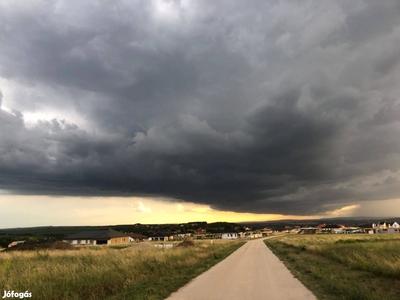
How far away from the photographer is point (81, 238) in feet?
270

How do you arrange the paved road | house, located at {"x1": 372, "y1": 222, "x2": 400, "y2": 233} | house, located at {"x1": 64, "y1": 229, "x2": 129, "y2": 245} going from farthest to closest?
house, located at {"x1": 372, "y1": 222, "x2": 400, "y2": 233} < house, located at {"x1": 64, "y1": 229, "x2": 129, "y2": 245} < the paved road

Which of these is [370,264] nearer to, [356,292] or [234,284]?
[356,292]

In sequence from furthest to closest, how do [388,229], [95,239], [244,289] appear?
[388,229] → [95,239] → [244,289]

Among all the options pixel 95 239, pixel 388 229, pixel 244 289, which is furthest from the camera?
pixel 388 229

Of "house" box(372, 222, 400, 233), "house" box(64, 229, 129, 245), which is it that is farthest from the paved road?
"house" box(372, 222, 400, 233)

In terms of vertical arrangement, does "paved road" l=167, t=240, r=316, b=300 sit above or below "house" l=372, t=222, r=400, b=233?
above

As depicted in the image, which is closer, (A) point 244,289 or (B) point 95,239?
(A) point 244,289

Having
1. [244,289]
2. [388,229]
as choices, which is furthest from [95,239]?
[388,229]

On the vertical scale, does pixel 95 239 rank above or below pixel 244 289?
below

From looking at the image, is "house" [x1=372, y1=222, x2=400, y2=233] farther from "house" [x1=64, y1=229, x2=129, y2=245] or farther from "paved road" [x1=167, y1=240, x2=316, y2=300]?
"paved road" [x1=167, y1=240, x2=316, y2=300]

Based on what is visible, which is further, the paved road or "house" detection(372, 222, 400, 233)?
"house" detection(372, 222, 400, 233)

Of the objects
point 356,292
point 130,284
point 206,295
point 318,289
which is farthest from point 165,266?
point 356,292

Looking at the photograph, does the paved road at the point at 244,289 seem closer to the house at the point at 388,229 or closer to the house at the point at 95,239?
the house at the point at 95,239

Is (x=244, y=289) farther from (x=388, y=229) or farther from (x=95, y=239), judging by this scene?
(x=388, y=229)
